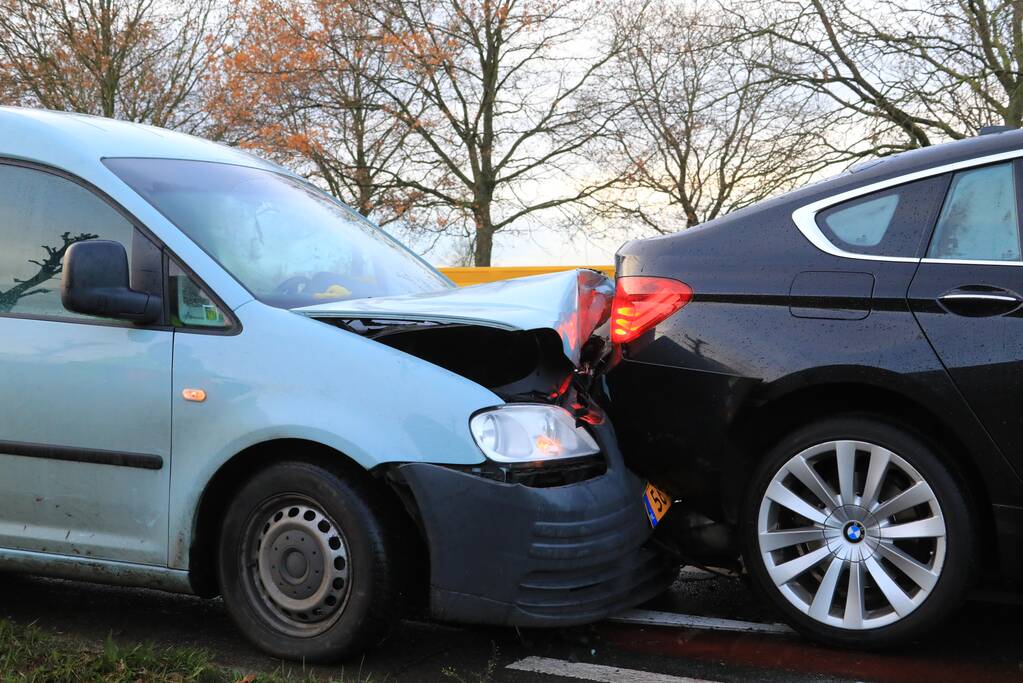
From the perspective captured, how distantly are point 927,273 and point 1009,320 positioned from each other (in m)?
0.31

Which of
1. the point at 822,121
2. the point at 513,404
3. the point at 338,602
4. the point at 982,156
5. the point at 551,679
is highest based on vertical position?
the point at 822,121

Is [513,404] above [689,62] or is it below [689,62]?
below

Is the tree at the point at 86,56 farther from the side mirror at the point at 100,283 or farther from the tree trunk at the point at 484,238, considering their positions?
the side mirror at the point at 100,283

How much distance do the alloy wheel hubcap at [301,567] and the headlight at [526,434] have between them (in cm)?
56

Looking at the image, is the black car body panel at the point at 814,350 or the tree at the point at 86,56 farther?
the tree at the point at 86,56

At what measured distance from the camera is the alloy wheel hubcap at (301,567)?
3469mm

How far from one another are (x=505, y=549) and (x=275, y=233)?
1657 millimetres

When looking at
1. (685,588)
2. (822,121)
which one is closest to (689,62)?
(822,121)

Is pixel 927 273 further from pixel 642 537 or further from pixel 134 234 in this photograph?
pixel 134 234

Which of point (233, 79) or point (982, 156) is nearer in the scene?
point (982, 156)

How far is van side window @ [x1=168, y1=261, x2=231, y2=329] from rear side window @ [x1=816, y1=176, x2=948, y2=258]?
6.94ft

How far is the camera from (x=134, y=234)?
3.83m

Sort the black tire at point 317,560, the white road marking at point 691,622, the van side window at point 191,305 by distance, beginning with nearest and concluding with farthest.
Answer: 1. the black tire at point 317,560
2. the van side window at point 191,305
3. the white road marking at point 691,622

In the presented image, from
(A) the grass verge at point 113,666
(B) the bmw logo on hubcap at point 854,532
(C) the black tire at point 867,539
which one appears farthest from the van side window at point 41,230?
(B) the bmw logo on hubcap at point 854,532
